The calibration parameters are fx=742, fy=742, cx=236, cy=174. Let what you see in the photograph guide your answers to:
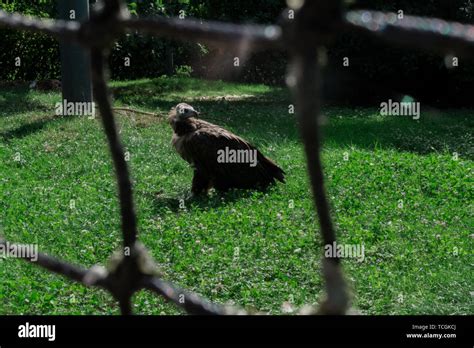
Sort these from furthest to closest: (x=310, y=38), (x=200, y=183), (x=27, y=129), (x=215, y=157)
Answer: (x=27, y=129), (x=200, y=183), (x=215, y=157), (x=310, y=38)

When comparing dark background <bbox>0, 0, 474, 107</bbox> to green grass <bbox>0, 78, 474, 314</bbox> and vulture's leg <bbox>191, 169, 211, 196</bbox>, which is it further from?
vulture's leg <bbox>191, 169, 211, 196</bbox>

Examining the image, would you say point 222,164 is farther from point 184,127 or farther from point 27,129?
point 27,129

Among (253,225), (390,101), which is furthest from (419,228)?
(390,101)

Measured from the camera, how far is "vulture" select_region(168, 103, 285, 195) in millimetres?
7199

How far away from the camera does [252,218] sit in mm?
6461

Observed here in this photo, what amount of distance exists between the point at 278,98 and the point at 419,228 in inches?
384

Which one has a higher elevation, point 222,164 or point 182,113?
point 182,113

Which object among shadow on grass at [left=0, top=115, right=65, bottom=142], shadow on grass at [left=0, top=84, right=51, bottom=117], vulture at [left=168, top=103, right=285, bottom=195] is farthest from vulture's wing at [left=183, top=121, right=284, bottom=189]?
shadow on grass at [left=0, top=84, right=51, bottom=117]

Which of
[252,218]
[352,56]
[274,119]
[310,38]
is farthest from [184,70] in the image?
[310,38]

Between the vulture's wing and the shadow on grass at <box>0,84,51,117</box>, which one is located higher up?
the shadow on grass at <box>0,84,51,117</box>

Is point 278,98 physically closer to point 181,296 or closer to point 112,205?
point 112,205

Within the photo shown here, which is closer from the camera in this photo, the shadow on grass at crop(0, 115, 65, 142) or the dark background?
the shadow on grass at crop(0, 115, 65, 142)

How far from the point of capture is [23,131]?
1037 cm

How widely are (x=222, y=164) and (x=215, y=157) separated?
10cm
